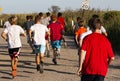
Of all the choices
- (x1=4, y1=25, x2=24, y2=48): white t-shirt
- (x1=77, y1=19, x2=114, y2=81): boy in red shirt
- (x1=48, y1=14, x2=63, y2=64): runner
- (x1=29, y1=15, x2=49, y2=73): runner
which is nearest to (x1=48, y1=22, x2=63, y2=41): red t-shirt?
(x1=48, y1=14, x2=63, y2=64): runner

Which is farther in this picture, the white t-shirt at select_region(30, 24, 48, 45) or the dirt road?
the white t-shirt at select_region(30, 24, 48, 45)

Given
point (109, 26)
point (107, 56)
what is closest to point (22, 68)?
point (107, 56)

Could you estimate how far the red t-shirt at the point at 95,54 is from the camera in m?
9.55

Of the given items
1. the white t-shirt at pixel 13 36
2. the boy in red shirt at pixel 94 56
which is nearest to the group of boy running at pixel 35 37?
the white t-shirt at pixel 13 36

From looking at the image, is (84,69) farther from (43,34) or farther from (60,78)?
(43,34)

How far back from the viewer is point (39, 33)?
17.5m

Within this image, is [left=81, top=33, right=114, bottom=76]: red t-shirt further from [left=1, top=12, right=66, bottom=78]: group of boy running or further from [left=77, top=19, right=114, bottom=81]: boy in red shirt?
[left=1, top=12, right=66, bottom=78]: group of boy running

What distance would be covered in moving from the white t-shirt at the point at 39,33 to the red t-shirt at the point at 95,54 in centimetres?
791

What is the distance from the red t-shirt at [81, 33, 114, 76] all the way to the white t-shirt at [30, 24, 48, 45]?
7.91 metres

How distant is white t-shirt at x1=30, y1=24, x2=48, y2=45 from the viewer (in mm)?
17484

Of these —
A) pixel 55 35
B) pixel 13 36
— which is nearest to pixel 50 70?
pixel 55 35

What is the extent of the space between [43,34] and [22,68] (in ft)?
7.11

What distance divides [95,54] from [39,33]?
26.3 feet

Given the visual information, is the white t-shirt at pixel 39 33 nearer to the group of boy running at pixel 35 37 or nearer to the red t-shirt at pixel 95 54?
the group of boy running at pixel 35 37
